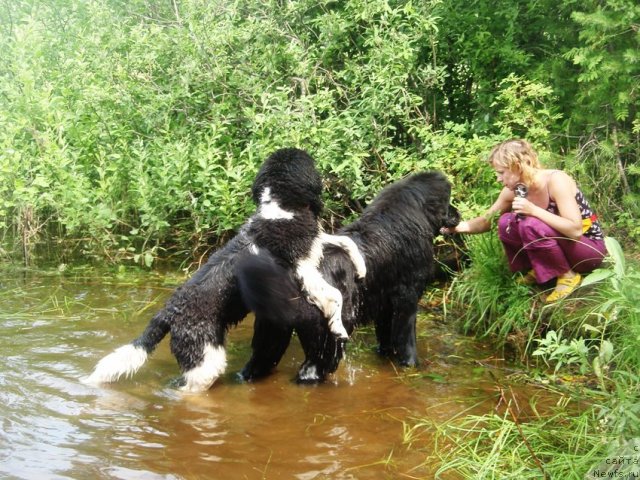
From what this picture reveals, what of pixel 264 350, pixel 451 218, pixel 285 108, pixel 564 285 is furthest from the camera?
pixel 285 108

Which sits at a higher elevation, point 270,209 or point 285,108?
point 285,108

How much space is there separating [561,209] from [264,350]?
7.42 ft

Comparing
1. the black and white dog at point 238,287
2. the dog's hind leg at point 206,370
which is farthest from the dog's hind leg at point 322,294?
the dog's hind leg at point 206,370

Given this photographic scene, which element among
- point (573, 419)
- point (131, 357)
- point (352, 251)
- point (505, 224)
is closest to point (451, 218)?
point (505, 224)

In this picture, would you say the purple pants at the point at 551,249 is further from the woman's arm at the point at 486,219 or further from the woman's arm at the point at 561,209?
the woman's arm at the point at 486,219

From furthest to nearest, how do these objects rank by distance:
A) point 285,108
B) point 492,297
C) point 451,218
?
point 285,108 → point 451,218 → point 492,297

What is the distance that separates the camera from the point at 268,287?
403 cm

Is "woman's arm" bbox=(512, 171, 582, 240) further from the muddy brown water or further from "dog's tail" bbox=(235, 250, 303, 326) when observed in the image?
"dog's tail" bbox=(235, 250, 303, 326)

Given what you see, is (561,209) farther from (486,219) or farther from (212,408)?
(212,408)

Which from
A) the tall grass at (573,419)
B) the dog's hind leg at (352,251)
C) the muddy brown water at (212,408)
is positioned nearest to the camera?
the tall grass at (573,419)

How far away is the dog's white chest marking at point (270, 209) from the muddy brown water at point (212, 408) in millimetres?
1168

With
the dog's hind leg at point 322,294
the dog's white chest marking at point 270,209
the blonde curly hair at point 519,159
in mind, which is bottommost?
the dog's hind leg at point 322,294

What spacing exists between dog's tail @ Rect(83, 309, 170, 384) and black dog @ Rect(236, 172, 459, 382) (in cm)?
57

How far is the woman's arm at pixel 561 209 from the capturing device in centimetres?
446
